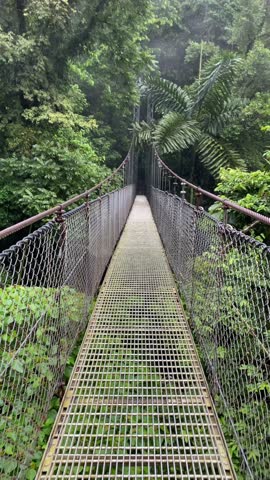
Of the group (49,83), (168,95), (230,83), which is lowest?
(49,83)

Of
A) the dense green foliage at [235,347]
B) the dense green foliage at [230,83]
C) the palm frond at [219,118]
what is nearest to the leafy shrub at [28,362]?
the dense green foliage at [235,347]

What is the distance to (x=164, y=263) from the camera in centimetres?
358

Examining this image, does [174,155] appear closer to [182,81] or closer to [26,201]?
[26,201]

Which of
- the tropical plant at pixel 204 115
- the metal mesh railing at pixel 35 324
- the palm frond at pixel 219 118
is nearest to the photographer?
the metal mesh railing at pixel 35 324

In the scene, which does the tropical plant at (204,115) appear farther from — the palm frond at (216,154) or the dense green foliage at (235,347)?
the dense green foliage at (235,347)

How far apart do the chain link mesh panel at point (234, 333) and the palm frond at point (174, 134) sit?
19.8 ft

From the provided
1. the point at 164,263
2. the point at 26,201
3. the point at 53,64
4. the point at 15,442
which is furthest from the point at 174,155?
the point at 15,442

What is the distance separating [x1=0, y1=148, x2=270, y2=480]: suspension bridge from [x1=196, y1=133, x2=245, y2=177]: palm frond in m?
5.99

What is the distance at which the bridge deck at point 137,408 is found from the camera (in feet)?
3.95

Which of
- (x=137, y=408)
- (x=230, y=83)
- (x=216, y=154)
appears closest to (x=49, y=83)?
(x=216, y=154)

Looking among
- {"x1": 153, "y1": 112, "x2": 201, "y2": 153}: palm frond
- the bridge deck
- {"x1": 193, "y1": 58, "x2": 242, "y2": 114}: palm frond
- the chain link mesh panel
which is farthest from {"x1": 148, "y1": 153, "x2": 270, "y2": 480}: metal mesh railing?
{"x1": 193, "y1": 58, "x2": 242, "y2": 114}: palm frond

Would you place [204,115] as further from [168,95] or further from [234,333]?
[234,333]

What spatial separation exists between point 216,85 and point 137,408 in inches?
315

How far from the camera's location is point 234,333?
1.74 m
